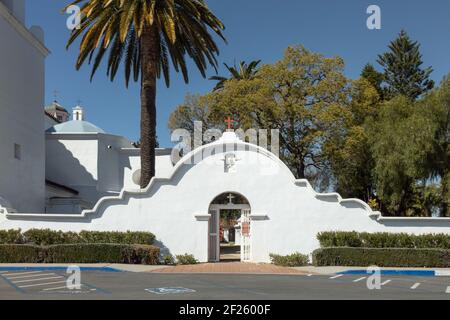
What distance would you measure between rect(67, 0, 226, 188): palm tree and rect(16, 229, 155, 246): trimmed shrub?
2849 mm

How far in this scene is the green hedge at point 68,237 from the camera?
23.6 m

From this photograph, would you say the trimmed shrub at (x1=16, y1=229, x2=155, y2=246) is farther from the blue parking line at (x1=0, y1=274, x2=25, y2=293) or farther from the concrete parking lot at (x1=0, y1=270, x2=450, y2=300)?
the blue parking line at (x1=0, y1=274, x2=25, y2=293)

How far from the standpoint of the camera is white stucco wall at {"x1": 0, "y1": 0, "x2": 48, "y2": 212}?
27625 millimetres

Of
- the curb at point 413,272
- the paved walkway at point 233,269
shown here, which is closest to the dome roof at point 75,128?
the paved walkway at point 233,269

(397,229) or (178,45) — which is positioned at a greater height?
(178,45)

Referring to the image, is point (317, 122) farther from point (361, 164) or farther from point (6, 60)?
point (6, 60)

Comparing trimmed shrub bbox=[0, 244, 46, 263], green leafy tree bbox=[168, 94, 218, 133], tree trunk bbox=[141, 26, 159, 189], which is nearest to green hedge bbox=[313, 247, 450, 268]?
tree trunk bbox=[141, 26, 159, 189]

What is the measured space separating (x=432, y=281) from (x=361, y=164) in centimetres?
2167

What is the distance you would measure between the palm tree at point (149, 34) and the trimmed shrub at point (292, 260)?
21.0 feet

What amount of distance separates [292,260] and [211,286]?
338 inches

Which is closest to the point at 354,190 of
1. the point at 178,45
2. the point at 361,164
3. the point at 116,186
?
the point at 361,164

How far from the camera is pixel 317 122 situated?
36.8 metres

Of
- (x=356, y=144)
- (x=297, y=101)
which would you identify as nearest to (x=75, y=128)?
(x=297, y=101)

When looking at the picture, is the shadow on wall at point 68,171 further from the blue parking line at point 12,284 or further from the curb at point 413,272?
the curb at point 413,272
